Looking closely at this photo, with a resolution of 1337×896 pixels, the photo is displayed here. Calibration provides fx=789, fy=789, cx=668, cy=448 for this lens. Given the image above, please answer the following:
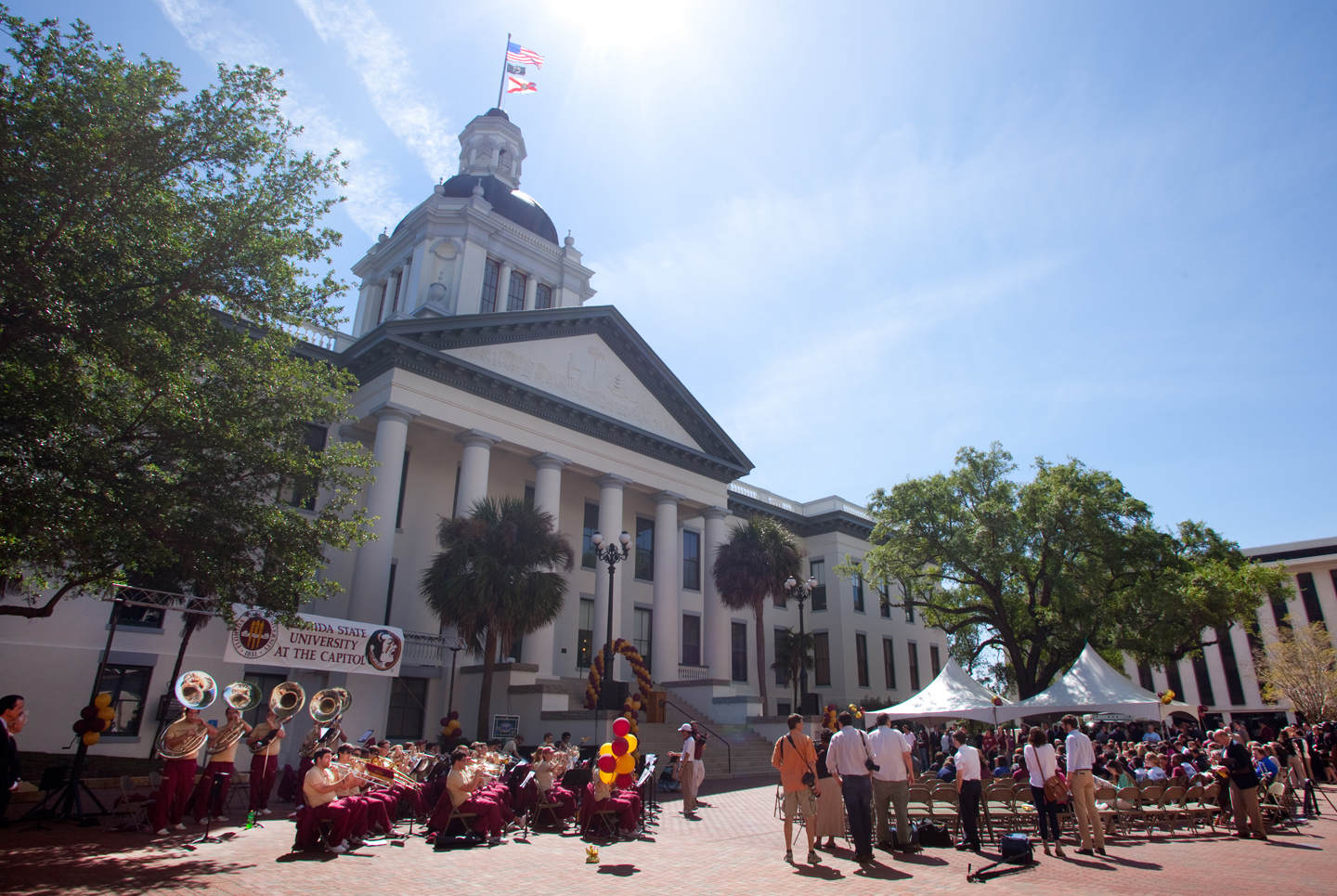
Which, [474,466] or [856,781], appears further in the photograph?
[474,466]

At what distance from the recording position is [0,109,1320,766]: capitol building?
63.0 ft

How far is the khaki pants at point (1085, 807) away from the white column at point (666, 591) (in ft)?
64.0

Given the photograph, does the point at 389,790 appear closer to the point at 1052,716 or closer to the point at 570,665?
the point at 570,665

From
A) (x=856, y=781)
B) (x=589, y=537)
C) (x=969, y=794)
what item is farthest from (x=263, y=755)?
(x=589, y=537)

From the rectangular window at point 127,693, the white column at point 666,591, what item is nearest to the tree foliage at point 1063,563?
the white column at point 666,591

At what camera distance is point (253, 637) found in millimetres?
16297

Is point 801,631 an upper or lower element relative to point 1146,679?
upper

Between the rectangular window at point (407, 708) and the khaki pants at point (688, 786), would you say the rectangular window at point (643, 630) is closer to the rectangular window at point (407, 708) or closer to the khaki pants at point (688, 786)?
the rectangular window at point (407, 708)

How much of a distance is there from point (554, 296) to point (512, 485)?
1718 centimetres

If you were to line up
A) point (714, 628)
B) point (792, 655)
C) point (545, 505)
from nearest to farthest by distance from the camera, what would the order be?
point (545, 505)
point (714, 628)
point (792, 655)

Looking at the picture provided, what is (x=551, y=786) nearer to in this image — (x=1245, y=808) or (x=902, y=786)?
(x=902, y=786)

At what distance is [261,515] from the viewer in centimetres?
1270

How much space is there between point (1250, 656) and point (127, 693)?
67537 millimetres

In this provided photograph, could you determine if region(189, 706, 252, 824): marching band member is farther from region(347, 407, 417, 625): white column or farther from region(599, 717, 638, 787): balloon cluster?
region(347, 407, 417, 625): white column
